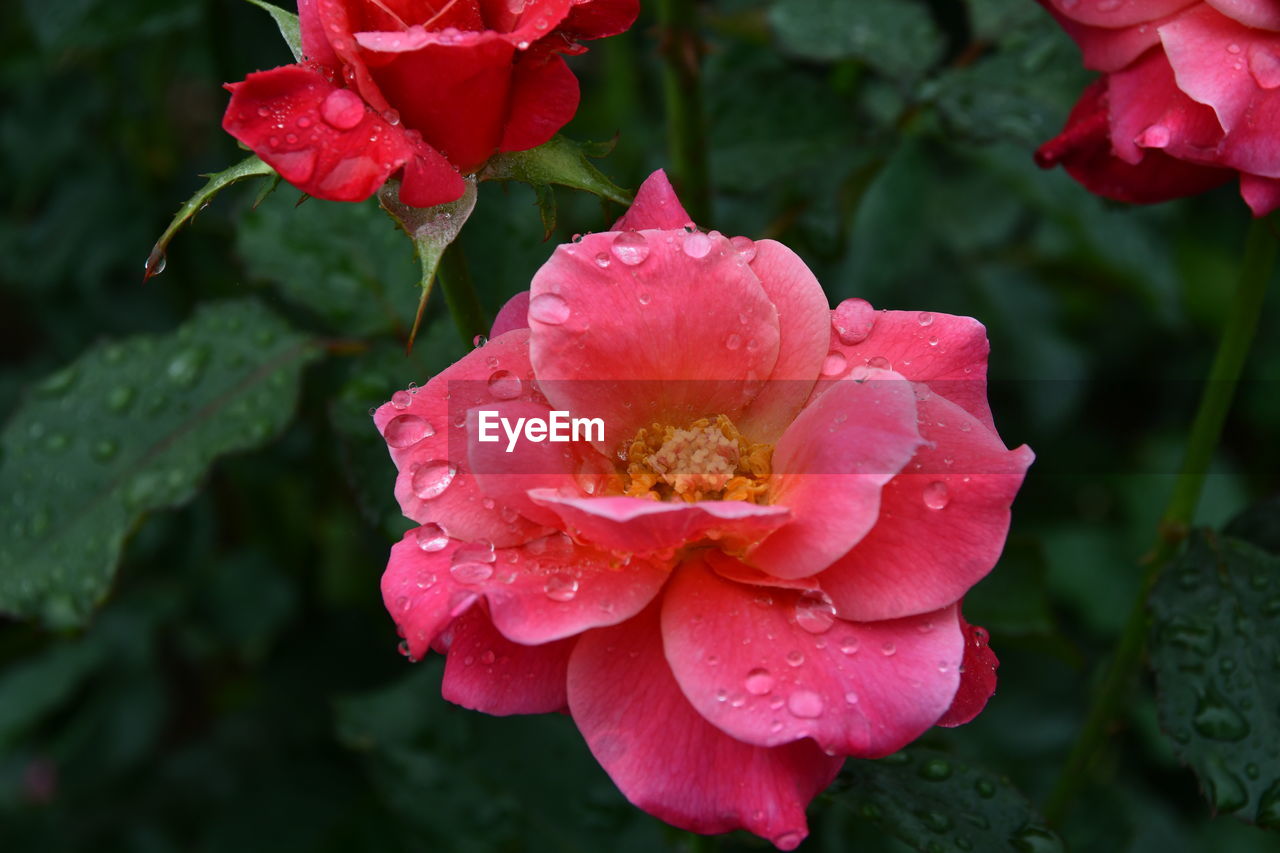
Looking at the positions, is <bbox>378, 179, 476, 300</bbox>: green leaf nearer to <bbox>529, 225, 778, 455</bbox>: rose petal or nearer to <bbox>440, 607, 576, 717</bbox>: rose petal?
<bbox>529, 225, 778, 455</bbox>: rose petal

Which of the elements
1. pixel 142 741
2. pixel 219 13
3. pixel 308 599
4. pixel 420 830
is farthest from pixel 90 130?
pixel 420 830

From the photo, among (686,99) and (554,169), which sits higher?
(554,169)

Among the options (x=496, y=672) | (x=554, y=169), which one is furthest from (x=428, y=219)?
(x=496, y=672)

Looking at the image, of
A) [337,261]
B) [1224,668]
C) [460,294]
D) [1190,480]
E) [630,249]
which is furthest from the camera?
[337,261]

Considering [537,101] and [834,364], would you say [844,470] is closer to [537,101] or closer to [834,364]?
[834,364]

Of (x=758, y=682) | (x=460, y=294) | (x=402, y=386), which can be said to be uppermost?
(x=460, y=294)

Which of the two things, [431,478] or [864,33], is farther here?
[864,33]
